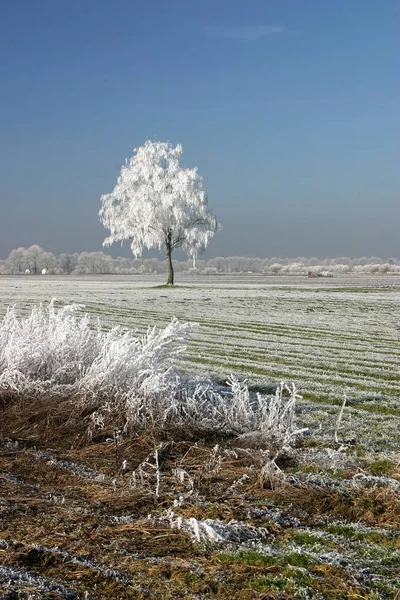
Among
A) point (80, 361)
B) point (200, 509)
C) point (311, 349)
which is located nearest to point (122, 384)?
point (80, 361)

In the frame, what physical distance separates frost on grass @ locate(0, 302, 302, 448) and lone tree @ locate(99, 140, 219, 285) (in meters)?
37.7

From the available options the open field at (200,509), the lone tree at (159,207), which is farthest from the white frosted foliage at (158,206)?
the open field at (200,509)

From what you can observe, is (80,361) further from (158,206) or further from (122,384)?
(158,206)

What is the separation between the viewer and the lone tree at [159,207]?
44906 millimetres

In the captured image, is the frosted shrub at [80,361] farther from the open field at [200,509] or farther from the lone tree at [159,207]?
the lone tree at [159,207]

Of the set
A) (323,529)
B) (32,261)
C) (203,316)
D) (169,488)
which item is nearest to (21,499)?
(169,488)

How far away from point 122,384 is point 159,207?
3909cm

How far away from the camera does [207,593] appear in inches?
126

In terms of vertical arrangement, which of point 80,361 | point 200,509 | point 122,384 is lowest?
point 200,509

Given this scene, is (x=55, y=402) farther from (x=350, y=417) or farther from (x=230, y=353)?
(x=230, y=353)

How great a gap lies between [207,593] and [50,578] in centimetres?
83

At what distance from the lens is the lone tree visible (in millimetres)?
44906

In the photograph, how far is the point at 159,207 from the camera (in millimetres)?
44844

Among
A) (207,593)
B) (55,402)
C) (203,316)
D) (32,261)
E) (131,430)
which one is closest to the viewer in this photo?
(207,593)
